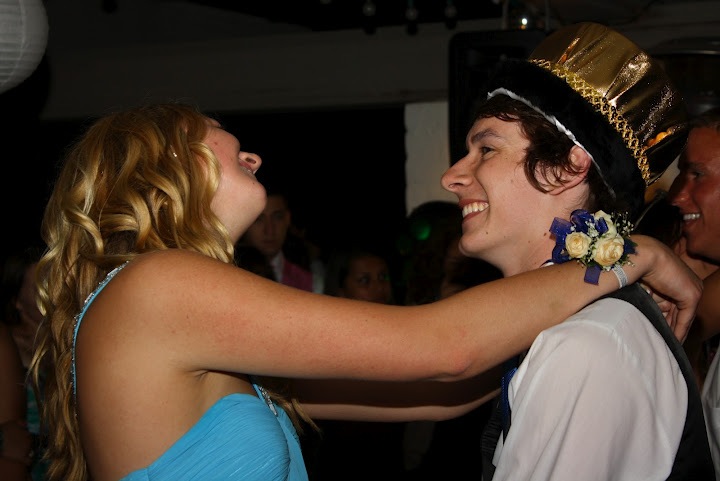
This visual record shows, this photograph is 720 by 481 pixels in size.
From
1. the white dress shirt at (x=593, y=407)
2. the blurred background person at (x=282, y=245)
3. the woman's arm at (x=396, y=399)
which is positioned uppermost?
the white dress shirt at (x=593, y=407)

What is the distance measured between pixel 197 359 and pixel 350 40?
528 centimetres

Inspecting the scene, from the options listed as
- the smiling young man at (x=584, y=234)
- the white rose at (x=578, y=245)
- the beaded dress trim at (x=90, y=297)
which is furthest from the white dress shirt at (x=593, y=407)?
the beaded dress trim at (x=90, y=297)

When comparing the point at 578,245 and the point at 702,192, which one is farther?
the point at 702,192

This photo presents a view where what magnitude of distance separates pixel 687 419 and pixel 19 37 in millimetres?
2876

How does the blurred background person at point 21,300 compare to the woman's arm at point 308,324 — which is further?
the blurred background person at point 21,300

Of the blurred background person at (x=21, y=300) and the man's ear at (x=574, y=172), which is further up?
the man's ear at (x=574, y=172)

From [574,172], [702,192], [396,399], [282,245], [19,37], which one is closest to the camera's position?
[574,172]

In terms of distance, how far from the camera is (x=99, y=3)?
7.11 metres

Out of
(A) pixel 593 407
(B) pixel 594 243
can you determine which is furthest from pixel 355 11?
(A) pixel 593 407

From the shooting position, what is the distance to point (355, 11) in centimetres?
655

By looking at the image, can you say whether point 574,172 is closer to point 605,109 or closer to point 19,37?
point 605,109

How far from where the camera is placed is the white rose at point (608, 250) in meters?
1.68

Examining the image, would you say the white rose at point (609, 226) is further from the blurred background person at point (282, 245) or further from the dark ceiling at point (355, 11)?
the dark ceiling at point (355, 11)

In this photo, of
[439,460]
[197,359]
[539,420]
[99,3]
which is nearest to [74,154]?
[197,359]
